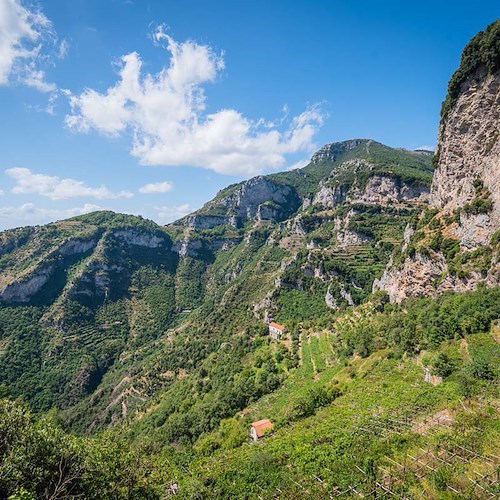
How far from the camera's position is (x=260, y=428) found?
38625 millimetres

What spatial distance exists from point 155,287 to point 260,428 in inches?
5327

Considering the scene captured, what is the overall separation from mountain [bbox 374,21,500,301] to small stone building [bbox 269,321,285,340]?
24.9 m

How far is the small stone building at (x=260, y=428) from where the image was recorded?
3752 cm

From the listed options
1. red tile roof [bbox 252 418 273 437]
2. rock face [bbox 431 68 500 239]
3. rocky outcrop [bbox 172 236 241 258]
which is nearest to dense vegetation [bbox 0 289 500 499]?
red tile roof [bbox 252 418 273 437]

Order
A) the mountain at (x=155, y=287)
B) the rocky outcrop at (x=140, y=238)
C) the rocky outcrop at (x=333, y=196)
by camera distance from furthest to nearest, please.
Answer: the rocky outcrop at (x=140, y=238), the rocky outcrop at (x=333, y=196), the mountain at (x=155, y=287)

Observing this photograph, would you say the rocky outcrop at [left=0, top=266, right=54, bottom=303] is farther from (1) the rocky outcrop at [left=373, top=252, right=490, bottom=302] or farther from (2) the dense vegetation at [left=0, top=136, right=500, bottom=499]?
(1) the rocky outcrop at [left=373, top=252, right=490, bottom=302]

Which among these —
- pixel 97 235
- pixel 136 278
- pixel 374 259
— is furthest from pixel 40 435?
pixel 97 235

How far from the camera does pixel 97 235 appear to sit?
6890 inches

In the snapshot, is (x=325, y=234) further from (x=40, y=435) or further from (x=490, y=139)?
(x=40, y=435)

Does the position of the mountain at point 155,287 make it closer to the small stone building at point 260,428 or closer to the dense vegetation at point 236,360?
the dense vegetation at point 236,360

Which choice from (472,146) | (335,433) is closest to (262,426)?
(335,433)

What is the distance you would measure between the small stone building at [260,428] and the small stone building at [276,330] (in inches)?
1199

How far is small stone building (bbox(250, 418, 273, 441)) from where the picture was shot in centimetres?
3752

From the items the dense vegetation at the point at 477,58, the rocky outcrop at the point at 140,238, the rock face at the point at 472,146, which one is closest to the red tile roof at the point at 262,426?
the rock face at the point at 472,146
